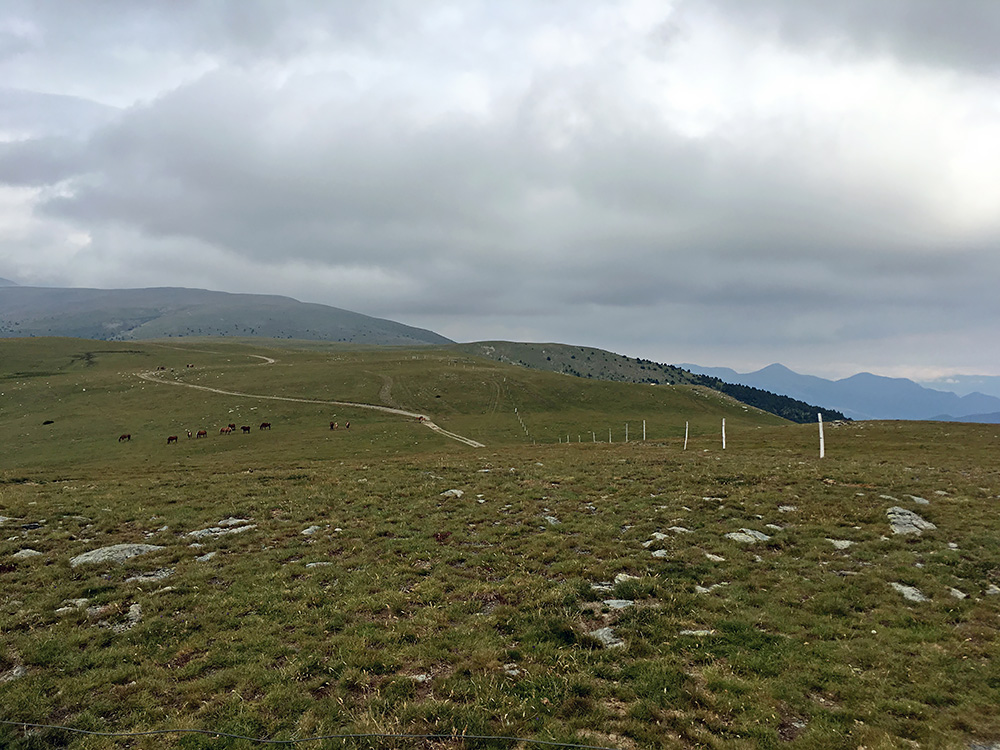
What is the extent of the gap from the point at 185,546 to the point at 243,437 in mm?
72085

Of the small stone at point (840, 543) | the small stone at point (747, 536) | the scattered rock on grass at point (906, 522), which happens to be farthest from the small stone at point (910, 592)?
the scattered rock on grass at point (906, 522)

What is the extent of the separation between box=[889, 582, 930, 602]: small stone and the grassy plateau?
0.12 metres

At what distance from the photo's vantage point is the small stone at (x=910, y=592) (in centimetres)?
1431

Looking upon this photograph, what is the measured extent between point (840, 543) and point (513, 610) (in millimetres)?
14711

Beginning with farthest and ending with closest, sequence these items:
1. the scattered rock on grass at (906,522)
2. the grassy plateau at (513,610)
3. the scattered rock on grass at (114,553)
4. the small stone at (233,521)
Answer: the small stone at (233,521)
the scattered rock on grass at (906,522)
the scattered rock on grass at (114,553)
the grassy plateau at (513,610)

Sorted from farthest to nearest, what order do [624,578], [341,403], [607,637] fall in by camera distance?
[341,403] < [624,578] < [607,637]

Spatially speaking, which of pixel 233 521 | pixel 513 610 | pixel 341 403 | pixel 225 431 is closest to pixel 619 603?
pixel 513 610

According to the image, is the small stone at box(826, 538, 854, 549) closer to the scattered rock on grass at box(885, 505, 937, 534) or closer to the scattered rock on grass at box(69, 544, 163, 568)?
the scattered rock on grass at box(885, 505, 937, 534)

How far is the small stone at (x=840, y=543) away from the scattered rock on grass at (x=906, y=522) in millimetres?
2725

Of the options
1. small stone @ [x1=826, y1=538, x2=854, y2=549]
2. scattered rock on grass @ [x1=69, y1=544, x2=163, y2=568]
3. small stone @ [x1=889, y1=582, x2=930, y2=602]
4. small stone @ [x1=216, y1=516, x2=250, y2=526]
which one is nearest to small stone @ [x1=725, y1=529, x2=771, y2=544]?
small stone @ [x1=826, y1=538, x2=854, y2=549]

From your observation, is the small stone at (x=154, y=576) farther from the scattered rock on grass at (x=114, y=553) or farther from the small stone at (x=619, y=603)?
the small stone at (x=619, y=603)

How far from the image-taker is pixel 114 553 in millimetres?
19266

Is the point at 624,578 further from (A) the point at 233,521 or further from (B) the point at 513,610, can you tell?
(A) the point at 233,521

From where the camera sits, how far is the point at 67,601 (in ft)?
50.1
